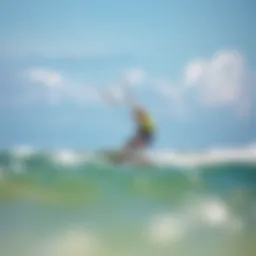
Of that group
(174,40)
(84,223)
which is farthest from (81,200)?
(174,40)

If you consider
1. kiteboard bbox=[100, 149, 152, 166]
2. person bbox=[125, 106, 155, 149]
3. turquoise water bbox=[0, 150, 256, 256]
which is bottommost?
turquoise water bbox=[0, 150, 256, 256]

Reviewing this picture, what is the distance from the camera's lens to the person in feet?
4.87

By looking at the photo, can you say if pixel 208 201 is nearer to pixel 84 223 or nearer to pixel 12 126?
pixel 84 223

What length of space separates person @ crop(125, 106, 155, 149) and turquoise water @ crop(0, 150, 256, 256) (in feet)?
0.21

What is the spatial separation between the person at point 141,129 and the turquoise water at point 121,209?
0.06m

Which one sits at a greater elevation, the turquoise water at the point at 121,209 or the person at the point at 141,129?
the person at the point at 141,129

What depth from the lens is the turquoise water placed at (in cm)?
146

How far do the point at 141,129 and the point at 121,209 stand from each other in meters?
0.21

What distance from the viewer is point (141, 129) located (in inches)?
58.4

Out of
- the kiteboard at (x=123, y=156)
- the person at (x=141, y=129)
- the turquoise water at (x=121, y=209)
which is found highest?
the person at (x=141, y=129)

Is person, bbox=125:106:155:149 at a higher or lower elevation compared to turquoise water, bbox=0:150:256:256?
higher

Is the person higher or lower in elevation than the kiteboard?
higher

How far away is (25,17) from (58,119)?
0.28m

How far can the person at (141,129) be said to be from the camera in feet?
4.87
